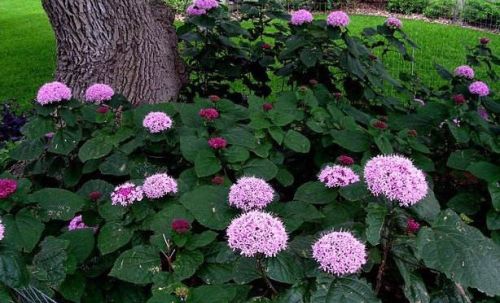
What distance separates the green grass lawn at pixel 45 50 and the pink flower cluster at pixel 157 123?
13.4 ft

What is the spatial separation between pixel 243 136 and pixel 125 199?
70 cm

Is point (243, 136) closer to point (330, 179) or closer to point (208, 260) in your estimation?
point (330, 179)

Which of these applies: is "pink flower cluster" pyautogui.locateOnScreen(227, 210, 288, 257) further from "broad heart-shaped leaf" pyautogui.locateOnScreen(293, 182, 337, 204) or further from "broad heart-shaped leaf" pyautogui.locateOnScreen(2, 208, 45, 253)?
"broad heart-shaped leaf" pyautogui.locateOnScreen(2, 208, 45, 253)

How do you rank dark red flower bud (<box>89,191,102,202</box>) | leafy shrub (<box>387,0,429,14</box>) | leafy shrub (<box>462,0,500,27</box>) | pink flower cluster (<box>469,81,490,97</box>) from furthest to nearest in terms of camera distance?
leafy shrub (<box>387,0,429,14</box>) → leafy shrub (<box>462,0,500,27</box>) → pink flower cluster (<box>469,81,490,97</box>) → dark red flower bud (<box>89,191,102,202</box>)

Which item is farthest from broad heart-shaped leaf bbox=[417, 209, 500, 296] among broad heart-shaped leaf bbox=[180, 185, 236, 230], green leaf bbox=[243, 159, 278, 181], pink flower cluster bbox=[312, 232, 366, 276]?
green leaf bbox=[243, 159, 278, 181]

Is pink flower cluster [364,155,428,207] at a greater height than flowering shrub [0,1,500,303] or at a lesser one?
greater

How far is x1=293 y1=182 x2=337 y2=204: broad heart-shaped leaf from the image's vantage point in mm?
1918

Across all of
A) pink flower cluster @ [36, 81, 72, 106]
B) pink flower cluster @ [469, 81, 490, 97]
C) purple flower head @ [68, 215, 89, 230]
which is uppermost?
pink flower cluster @ [36, 81, 72, 106]

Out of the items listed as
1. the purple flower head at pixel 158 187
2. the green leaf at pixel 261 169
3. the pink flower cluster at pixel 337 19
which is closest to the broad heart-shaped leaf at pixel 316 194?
the green leaf at pixel 261 169

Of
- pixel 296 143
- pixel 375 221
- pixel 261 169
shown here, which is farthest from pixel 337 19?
pixel 375 221

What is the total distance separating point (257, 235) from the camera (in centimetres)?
134

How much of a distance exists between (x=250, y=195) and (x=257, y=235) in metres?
0.32

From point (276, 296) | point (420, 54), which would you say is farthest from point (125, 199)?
point (420, 54)

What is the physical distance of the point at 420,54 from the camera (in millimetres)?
7562
